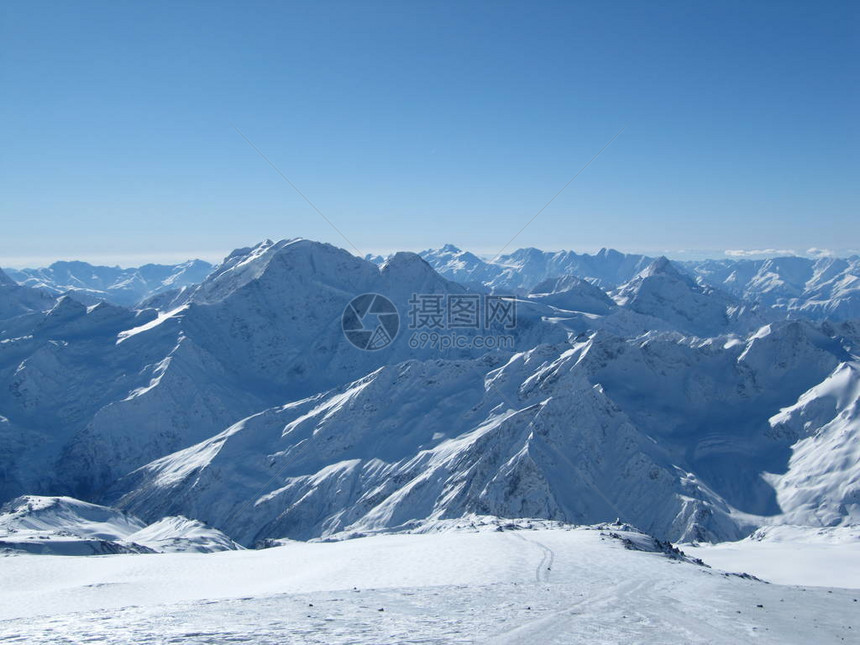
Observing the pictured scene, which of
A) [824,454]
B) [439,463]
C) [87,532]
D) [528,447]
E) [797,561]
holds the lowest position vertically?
[87,532]

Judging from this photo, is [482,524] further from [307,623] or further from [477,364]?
[477,364]

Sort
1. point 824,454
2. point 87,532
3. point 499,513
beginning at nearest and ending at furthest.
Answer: point 87,532 → point 499,513 → point 824,454

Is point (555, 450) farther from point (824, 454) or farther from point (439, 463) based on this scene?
point (824, 454)

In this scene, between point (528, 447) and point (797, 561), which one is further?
point (528, 447)

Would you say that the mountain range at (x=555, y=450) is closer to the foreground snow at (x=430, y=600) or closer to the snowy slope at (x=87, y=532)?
the snowy slope at (x=87, y=532)

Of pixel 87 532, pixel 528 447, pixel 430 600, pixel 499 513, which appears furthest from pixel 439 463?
pixel 430 600

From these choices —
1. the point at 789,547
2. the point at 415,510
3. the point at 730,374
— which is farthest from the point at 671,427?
the point at 789,547

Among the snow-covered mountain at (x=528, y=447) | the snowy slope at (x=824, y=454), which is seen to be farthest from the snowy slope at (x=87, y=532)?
the snowy slope at (x=824, y=454)

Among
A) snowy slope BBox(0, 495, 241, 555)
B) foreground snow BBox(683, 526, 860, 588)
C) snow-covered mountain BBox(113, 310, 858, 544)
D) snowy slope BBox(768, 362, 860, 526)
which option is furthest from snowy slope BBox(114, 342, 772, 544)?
foreground snow BBox(683, 526, 860, 588)
